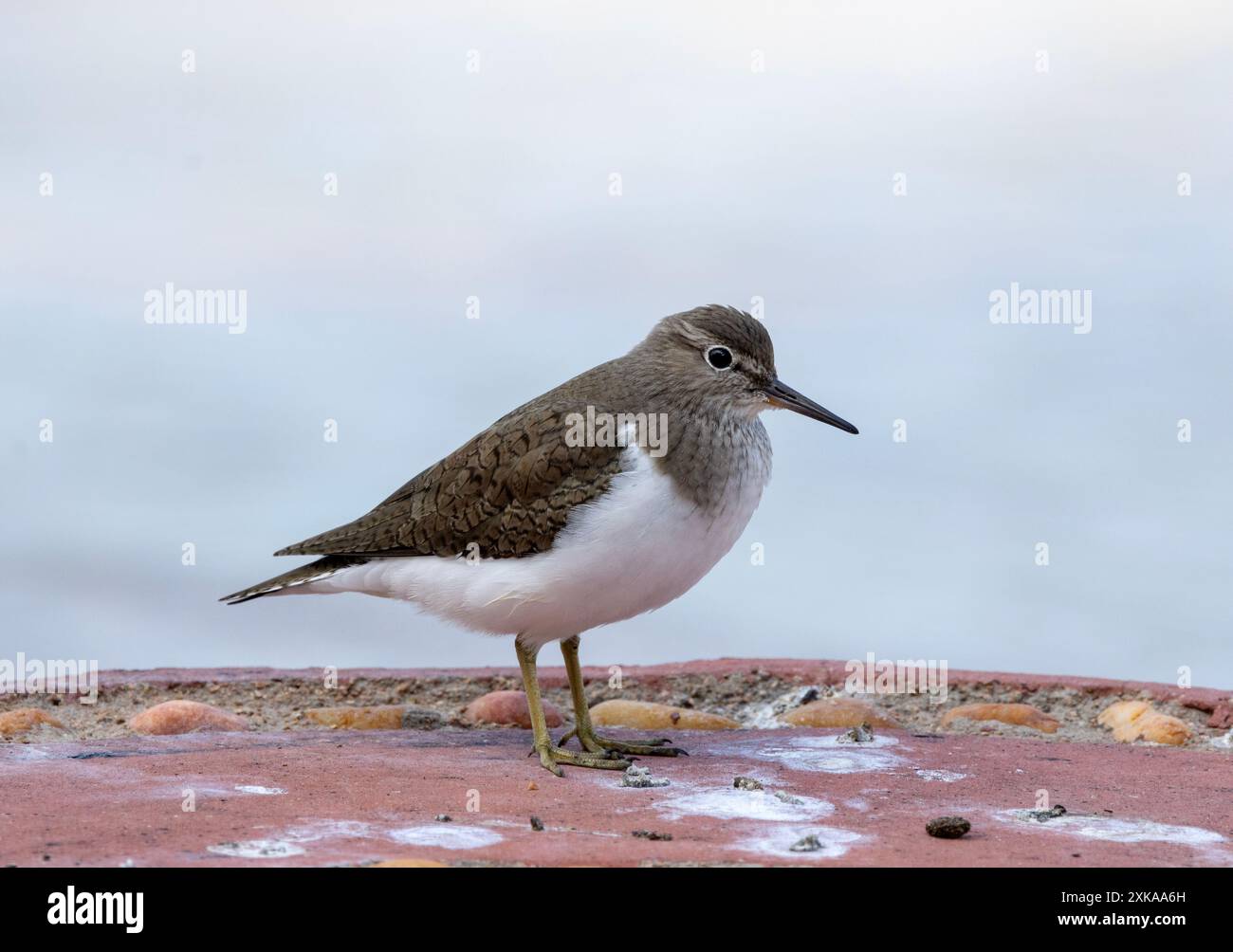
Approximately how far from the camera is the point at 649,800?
6.13 meters

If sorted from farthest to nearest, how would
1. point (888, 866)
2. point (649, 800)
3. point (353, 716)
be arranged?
point (353, 716), point (649, 800), point (888, 866)

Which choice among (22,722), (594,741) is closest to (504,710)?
(594,741)

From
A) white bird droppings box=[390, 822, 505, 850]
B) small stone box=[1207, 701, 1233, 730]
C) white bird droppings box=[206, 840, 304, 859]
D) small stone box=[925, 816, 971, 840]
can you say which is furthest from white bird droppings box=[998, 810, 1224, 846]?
small stone box=[1207, 701, 1233, 730]

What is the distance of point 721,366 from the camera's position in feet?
24.7

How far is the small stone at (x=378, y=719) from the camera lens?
27.8 ft

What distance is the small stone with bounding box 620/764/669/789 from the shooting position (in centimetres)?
652

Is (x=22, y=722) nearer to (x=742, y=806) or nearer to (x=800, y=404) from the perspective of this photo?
(x=742, y=806)

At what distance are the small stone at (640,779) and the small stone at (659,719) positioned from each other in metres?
1.76

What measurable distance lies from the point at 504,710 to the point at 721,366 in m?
2.63

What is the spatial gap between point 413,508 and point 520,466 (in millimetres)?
804

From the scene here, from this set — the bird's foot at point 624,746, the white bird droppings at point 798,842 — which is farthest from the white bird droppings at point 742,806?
the bird's foot at point 624,746

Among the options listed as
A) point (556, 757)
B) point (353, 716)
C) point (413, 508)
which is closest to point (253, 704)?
point (353, 716)

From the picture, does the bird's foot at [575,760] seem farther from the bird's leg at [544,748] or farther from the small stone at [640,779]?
the small stone at [640,779]
